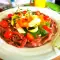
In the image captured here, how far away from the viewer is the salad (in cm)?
88

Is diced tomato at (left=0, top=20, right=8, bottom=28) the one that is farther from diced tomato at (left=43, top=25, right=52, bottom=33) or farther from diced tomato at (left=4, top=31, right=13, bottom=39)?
diced tomato at (left=43, top=25, right=52, bottom=33)

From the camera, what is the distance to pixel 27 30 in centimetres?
92

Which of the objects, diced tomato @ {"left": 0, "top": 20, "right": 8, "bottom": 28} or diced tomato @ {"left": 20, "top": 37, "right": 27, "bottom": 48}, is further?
diced tomato @ {"left": 0, "top": 20, "right": 8, "bottom": 28}

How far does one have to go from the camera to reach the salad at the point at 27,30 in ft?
2.88

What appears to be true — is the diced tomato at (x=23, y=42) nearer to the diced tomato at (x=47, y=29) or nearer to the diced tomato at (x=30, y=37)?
the diced tomato at (x=30, y=37)

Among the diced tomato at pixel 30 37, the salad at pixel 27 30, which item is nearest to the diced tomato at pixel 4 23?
the salad at pixel 27 30

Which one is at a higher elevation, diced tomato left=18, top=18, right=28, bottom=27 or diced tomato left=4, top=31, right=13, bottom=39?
diced tomato left=18, top=18, right=28, bottom=27

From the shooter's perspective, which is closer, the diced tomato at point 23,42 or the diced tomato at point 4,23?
the diced tomato at point 23,42

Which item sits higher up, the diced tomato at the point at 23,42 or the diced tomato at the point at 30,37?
the diced tomato at the point at 30,37

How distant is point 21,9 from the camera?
1.08 meters

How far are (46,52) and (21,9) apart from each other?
35cm

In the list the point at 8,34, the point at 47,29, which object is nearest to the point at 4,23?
the point at 8,34

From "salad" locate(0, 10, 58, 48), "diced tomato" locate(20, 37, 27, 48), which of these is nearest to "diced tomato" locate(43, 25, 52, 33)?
"salad" locate(0, 10, 58, 48)

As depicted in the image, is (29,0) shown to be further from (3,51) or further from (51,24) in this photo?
(3,51)
